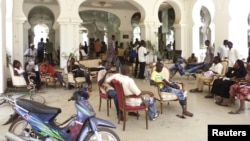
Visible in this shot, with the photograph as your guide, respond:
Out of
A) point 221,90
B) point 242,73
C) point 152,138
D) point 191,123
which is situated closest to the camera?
point 152,138

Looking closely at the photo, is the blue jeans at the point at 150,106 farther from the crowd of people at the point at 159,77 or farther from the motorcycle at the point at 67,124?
the motorcycle at the point at 67,124

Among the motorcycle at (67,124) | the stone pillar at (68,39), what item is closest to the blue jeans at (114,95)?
the motorcycle at (67,124)

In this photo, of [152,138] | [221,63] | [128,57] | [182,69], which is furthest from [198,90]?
[128,57]

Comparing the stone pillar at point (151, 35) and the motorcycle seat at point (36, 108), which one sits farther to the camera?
the stone pillar at point (151, 35)

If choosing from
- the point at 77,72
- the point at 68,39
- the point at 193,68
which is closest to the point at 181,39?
the point at 193,68

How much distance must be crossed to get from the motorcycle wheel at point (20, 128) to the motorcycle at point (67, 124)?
0.04 metres

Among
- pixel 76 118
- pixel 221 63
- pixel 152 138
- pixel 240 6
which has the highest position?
pixel 240 6

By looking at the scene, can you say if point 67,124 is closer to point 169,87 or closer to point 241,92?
point 169,87

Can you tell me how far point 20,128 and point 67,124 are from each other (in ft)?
2.33

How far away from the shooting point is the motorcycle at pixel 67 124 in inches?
145

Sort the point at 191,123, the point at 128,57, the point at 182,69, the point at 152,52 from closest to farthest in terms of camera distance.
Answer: the point at 191,123
the point at 182,69
the point at 128,57
the point at 152,52

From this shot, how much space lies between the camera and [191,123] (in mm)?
5418

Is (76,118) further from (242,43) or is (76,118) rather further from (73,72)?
(242,43)

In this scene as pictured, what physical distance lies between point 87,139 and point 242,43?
9970 mm
